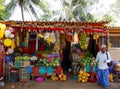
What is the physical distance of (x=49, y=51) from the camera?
11.1m

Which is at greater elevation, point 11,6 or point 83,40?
point 11,6

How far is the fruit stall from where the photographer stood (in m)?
9.73

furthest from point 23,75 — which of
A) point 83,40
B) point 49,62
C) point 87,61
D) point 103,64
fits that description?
point 103,64

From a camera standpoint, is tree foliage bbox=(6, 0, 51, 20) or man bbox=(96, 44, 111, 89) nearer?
man bbox=(96, 44, 111, 89)

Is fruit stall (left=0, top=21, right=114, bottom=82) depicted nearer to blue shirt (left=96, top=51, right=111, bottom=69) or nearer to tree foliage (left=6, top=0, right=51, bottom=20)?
blue shirt (left=96, top=51, right=111, bottom=69)

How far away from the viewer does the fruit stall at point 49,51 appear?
973 centimetres

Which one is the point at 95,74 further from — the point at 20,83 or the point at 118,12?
the point at 118,12

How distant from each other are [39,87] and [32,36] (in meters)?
3.34

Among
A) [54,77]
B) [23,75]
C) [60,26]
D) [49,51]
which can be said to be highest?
[60,26]

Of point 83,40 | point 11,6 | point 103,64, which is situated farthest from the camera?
point 11,6

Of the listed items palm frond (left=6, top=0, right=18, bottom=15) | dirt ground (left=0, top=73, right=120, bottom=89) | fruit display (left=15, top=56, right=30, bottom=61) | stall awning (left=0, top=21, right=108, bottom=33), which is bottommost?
dirt ground (left=0, top=73, right=120, bottom=89)

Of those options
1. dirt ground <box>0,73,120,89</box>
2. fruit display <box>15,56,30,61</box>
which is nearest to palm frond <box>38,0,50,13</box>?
fruit display <box>15,56,30,61</box>

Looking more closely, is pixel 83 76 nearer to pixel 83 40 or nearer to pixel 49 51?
pixel 83 40

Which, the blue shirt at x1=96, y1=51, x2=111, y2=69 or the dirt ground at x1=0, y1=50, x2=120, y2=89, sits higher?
the blue shirt at x1=96, y1=51, x2=111, y2=69
